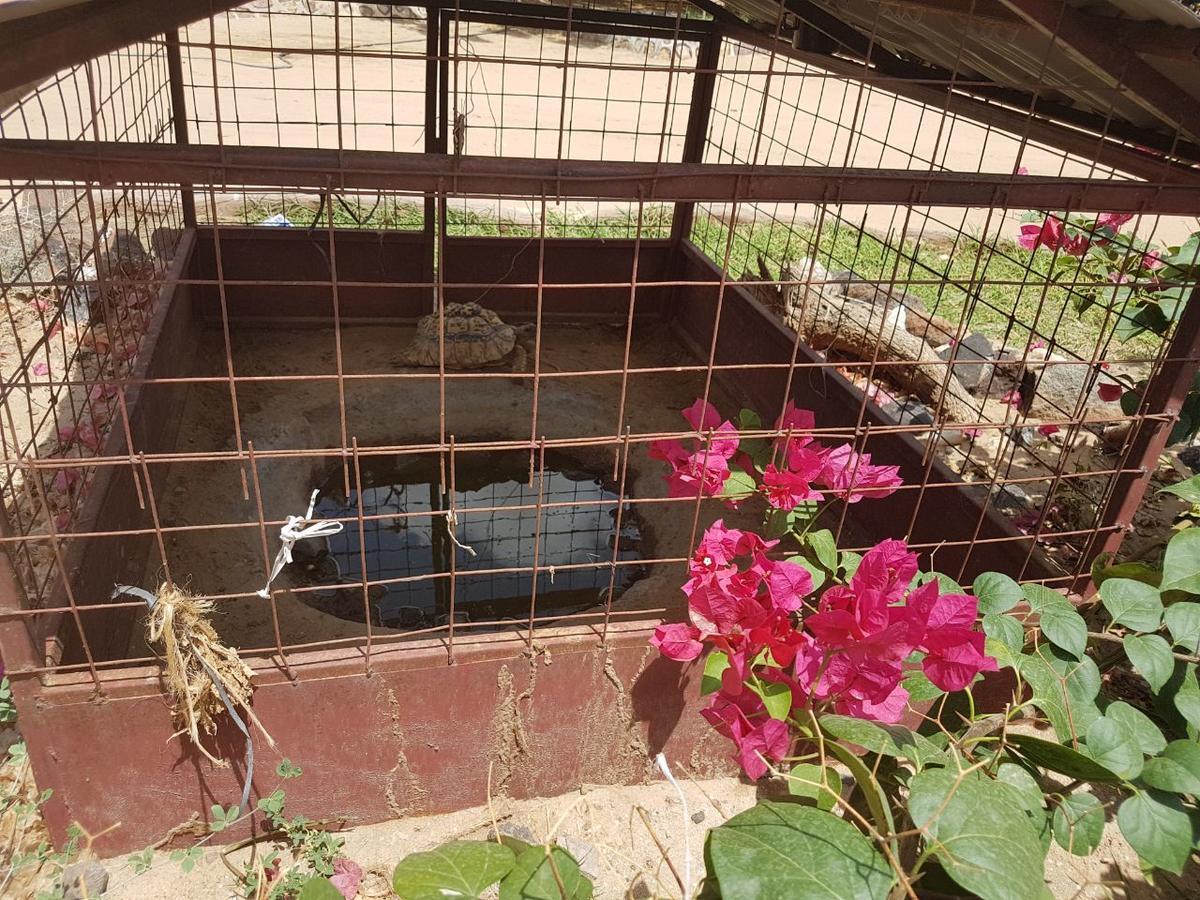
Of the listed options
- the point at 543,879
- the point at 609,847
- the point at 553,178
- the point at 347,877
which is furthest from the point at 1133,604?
the point at 347,877

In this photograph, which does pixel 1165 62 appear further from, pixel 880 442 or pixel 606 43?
pixel 606 43

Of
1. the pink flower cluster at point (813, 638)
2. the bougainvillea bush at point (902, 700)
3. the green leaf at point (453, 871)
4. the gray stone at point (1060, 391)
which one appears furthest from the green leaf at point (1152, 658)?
the gray stone at point (1060, 391)

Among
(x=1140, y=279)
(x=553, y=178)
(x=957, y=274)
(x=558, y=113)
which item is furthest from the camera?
(x=558, y=113)

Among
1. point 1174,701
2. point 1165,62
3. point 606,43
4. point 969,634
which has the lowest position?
point 606,43

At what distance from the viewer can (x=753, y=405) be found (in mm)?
4293

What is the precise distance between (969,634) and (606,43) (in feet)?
48.2

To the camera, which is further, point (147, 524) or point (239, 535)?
point (239, 535)

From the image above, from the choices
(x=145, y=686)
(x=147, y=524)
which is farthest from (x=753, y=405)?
(x=145, y=686)

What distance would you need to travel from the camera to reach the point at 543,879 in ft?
4.90

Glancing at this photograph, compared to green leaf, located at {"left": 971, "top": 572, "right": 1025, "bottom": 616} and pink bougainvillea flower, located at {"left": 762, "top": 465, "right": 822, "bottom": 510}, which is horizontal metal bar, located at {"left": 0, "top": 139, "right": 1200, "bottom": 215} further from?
green leaf, located at {"left": 971, "top": 572, "right": 1025, "bottom": 616}

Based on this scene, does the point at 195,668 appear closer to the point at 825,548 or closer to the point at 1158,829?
the point at 825,548

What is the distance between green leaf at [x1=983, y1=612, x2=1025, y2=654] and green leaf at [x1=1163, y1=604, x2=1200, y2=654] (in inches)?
11.9

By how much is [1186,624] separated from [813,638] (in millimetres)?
807

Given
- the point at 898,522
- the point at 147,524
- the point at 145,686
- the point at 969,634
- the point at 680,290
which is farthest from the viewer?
the point at 680,290
